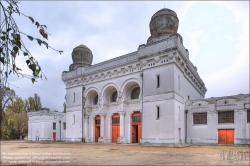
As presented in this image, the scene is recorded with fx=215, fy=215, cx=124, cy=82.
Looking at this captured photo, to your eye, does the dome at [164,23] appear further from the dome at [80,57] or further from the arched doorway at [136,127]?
the dome at [80,57]

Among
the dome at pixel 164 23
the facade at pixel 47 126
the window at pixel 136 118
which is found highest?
the dome at pixel 164 23

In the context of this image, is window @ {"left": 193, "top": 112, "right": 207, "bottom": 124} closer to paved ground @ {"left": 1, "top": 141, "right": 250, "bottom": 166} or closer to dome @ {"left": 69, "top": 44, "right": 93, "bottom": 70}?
paved ground @ {"left": 1, "top": 141, "right": 250, "bottom": 166}

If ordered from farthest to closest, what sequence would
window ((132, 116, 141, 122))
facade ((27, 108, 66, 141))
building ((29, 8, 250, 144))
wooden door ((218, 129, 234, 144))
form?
facade ((27, 108, 66, 141)) < window ((132, 116, 141, 122)) < wooden door ((218, 129, 234, 144)) < building ((29, 8, 250, 144))

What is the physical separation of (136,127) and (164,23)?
11.6 m

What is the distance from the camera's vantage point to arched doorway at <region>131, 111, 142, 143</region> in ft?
72.6

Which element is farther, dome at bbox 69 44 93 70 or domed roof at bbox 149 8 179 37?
dome at bbox 69 44 93 70

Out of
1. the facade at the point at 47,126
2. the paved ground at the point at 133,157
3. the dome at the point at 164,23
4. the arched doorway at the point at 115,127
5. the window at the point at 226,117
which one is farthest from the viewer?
the facade at the point at 47,126

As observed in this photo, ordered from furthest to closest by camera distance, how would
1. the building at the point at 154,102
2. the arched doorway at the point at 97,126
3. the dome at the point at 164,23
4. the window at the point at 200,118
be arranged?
1. the arched doorway at the point at 97,126
2. the dome at the point at 164,23
3. the window at the point at 200,118
4. the building at the point at 154,102

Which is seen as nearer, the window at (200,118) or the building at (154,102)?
the building at (154,102)

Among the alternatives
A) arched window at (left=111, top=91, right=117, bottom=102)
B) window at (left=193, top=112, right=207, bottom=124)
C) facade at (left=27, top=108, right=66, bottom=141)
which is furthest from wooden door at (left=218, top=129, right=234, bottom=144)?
facade at (left=27, top=108, right=66, bottom=141)

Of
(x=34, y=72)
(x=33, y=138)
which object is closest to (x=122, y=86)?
(x=34, y=72)

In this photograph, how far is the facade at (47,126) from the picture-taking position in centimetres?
3672

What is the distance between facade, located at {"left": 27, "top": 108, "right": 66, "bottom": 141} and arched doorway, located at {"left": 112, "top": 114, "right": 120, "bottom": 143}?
1605 centimetres

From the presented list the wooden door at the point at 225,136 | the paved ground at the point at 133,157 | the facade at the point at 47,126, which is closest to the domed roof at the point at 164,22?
the wooden door at the point at 225,136
